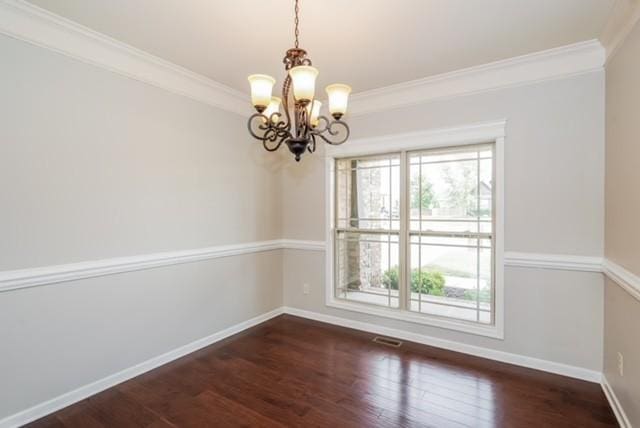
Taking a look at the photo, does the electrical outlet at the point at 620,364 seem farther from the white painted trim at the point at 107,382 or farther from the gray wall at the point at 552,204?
the white painted trim at the point at 107,382

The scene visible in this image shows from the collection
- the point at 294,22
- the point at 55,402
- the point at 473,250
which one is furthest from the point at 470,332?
the point at 55,402

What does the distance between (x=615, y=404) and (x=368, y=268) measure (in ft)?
7.26

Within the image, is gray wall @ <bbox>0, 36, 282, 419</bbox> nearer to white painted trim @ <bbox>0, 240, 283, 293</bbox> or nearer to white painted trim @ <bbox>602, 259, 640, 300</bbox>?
white painted trim @ <bbox>0, 240, 283, 293</bbox>

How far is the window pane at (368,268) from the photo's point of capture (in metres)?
3.53

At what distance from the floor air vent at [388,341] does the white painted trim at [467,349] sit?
0.09 m

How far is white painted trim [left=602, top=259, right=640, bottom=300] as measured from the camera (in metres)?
1.80

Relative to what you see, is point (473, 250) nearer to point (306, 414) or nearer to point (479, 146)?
point (479, 146)

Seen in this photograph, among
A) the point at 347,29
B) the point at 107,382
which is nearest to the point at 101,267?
the point at 107,382

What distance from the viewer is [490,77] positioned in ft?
9.42

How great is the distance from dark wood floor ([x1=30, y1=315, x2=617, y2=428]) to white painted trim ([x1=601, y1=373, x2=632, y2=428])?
0.14ft

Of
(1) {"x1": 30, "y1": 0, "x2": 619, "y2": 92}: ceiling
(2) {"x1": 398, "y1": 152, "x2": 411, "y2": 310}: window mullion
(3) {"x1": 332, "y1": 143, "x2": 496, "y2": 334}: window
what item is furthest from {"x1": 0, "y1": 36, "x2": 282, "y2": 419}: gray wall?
(2) {"x1": 398, "y1": 152, "x2": 411, "y2": 310}: window mullion

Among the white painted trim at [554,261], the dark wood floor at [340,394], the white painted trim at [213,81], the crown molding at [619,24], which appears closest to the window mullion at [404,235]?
the dark wood floor at [340,394]

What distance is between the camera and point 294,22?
220 centimetres

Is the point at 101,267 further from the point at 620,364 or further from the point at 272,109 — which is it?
the point at 620,364
